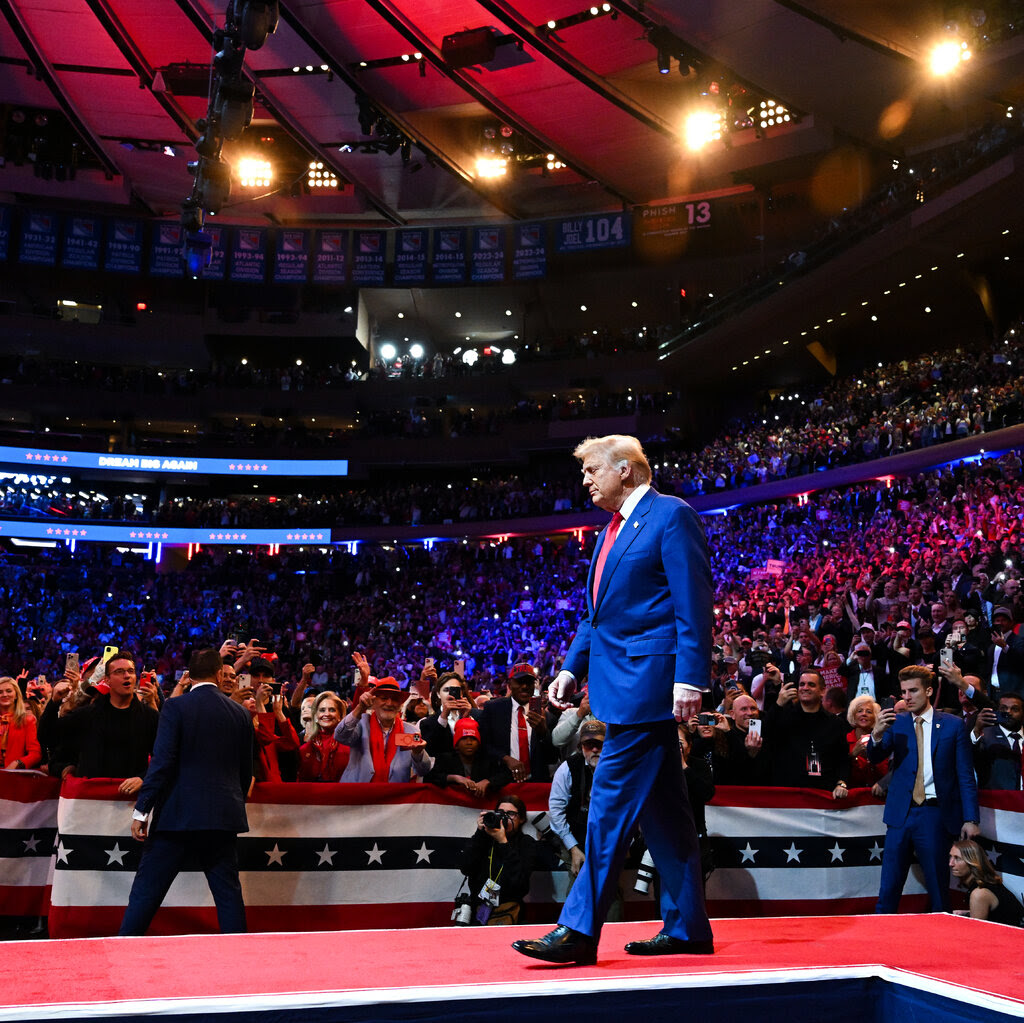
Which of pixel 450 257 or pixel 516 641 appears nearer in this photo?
pixel 516 641

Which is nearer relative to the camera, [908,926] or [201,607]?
[908,926]

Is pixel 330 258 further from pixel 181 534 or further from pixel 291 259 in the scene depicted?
pixel 181 534

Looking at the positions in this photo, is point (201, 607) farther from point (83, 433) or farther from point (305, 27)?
point (305, 27)

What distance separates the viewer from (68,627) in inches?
1136

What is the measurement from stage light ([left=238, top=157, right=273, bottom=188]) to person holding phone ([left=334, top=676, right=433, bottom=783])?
32615 millimetres

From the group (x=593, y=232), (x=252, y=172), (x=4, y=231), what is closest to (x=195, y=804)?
(x=593, y=232)

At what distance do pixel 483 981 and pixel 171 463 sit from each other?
35.0 metres

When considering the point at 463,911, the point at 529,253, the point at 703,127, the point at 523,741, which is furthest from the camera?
the point at 529,253

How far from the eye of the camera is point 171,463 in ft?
117

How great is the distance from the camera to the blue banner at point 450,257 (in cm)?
3625

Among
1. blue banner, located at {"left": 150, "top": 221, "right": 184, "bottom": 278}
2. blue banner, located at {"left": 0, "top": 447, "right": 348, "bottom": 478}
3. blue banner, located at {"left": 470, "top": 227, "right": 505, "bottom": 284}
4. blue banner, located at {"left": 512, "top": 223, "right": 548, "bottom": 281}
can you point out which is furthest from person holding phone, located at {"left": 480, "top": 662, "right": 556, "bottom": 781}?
blue banner, located at {"left": 150, "top": 221, "right": 184, "bottom": 278}

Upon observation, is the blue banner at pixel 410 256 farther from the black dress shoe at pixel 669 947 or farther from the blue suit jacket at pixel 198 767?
the black dress shoe at pixel 669 947

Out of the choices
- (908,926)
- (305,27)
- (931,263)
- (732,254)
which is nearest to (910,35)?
(931,263)

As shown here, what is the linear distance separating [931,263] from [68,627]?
25.0 m
